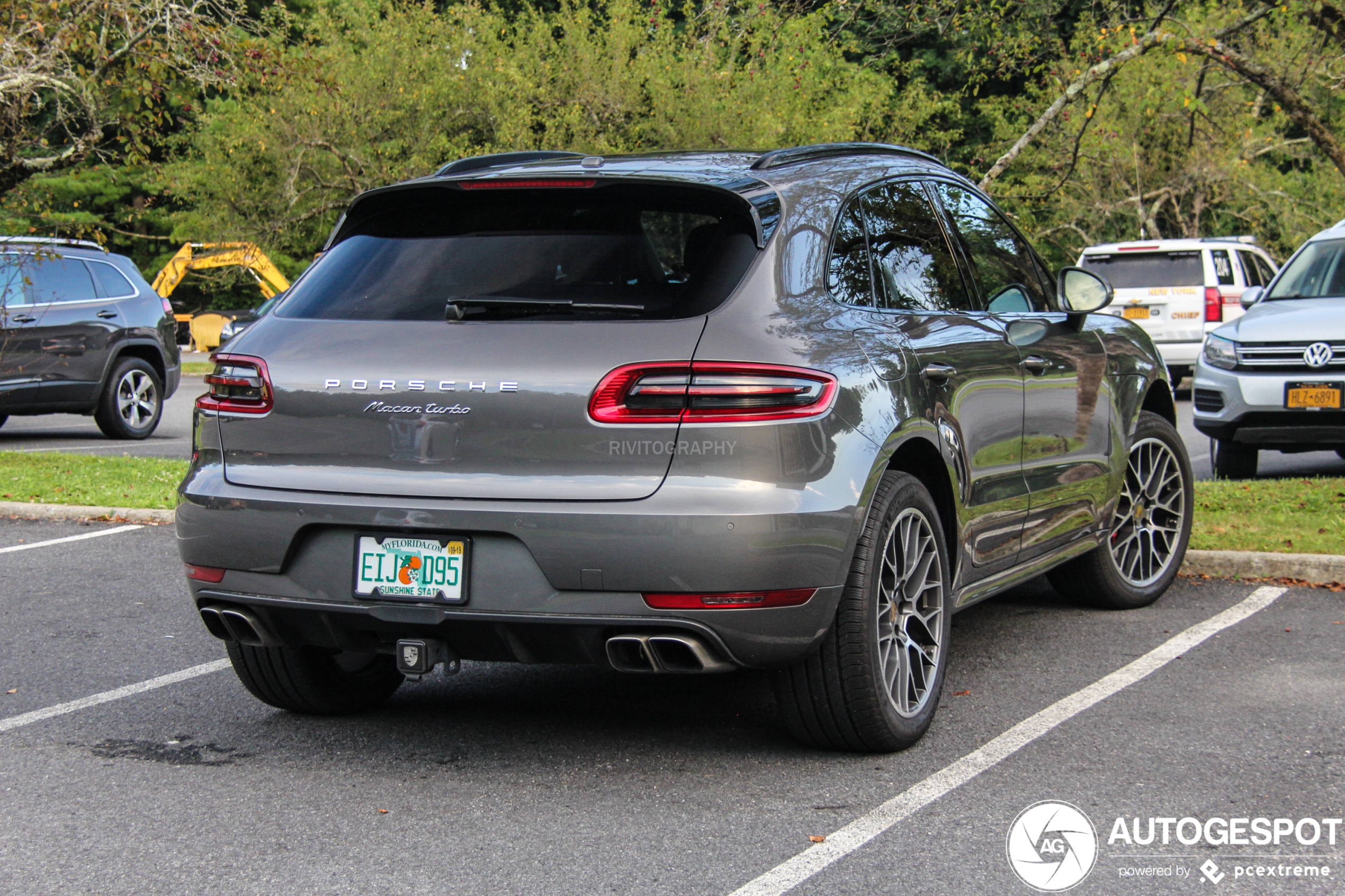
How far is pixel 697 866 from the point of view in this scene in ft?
11.0

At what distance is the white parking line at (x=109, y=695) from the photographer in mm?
4691

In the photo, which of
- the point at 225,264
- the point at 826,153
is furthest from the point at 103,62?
the point at 225,264

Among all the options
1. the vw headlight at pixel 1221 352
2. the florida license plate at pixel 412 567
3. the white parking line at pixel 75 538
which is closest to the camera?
the florida license plate at pixel 412 567

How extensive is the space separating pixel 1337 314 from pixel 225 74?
8.75 metres

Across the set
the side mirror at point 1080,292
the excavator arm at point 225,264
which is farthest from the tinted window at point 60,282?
the excavator arm at point 225,264

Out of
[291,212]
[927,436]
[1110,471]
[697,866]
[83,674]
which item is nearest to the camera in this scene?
[697,866]

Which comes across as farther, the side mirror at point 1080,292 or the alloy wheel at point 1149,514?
the alloy wheel at point 1149,514

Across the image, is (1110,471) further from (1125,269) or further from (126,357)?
(1125,269)

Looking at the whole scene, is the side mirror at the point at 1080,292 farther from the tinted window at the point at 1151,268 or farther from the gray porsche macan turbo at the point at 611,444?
the tinted window at the point at 1151,268

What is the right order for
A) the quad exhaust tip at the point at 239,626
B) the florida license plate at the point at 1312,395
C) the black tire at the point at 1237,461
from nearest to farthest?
the quad exhaust tip at the point at 239,626 → the florida license plate at the point at 1312,395 → the black tire at the point at 1237,461

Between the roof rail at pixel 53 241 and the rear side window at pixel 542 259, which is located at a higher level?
the rear side window at pixel 542 259

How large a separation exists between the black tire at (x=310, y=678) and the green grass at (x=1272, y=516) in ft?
14.4

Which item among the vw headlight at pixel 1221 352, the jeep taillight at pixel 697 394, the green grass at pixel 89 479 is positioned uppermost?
the jeep taillight at pixel 697 394

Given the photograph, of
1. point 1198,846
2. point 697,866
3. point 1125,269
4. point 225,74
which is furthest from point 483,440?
point 1125,269
